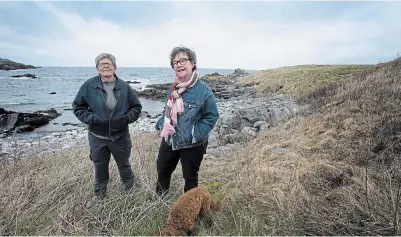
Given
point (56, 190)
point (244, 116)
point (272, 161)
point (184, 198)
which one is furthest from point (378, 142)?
point (244, 116)

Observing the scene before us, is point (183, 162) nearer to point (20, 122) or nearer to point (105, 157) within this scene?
point (105, 157)

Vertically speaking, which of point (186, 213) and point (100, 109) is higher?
point (100, 109)

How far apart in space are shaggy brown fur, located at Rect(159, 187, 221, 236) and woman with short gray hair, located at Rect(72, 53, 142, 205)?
1229 millimetres

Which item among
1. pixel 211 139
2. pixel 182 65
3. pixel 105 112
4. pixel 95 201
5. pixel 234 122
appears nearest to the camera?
pixel 182 65

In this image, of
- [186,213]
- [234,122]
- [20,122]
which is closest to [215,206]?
[186,213]

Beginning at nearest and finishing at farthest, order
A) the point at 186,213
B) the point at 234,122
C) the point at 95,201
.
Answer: the point at 186,213 → the point at 95,201 → the point at 234,122

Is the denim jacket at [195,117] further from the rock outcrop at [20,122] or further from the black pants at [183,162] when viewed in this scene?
the rock outcrop at [20,122]

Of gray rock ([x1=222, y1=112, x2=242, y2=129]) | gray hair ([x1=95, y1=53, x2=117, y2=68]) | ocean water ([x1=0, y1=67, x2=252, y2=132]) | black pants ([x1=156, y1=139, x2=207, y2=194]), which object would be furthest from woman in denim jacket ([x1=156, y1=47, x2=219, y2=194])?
ocean water ([x1=0, y1=67, x2=252, y2=132])

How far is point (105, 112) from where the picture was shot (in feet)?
11.6

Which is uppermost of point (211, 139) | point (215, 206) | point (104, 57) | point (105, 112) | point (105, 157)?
point (104, 57)

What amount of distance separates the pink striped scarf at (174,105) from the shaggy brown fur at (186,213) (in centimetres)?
73

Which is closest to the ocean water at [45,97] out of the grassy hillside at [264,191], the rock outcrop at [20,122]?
the rock outcrop at [20,122]

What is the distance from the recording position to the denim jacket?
316 cm

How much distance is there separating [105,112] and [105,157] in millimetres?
594
